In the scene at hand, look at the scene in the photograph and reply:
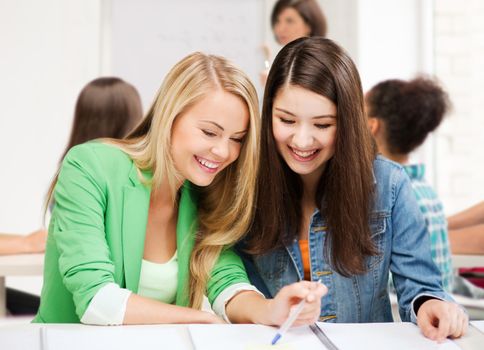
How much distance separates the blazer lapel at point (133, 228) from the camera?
4.52ft

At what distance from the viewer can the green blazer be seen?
1251 millimetres

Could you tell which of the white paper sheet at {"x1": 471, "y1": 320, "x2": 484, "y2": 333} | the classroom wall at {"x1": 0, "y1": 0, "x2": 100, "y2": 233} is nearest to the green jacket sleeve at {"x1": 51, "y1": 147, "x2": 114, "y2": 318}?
the white paper sheet at {"x1": 471, "y1": 320, "x2": 484, "y2": 333}

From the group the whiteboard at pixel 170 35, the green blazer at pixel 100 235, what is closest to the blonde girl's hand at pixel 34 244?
the green blazer at pixel 100 235

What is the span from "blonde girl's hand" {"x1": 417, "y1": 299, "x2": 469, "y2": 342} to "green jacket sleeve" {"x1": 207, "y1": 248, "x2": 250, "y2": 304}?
37 centimetres

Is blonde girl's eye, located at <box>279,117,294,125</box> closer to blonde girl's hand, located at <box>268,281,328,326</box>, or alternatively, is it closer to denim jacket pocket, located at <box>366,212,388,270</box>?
denim jacket pocket, located at <box>366,212,388,270</box>

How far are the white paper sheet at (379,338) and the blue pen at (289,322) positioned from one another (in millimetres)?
70

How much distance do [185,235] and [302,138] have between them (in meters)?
0.33

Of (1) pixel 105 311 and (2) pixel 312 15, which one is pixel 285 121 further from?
(2) pixel 312 15

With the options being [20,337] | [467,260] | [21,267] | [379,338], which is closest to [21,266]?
[21,267]

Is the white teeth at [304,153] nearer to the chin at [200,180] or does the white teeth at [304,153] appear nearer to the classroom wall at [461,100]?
the chin at [200,180]

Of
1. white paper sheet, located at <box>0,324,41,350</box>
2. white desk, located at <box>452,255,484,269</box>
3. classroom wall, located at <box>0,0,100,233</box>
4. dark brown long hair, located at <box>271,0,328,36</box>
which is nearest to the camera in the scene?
white paper sheet, located at <box>0,324,41,350</box>

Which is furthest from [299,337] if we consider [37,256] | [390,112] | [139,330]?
[390,112]

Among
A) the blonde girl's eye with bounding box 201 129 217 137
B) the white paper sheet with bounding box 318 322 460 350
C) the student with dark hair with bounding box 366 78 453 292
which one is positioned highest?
the student with dark hair with bounding box 366 78 453 292

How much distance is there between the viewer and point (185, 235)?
146cm
